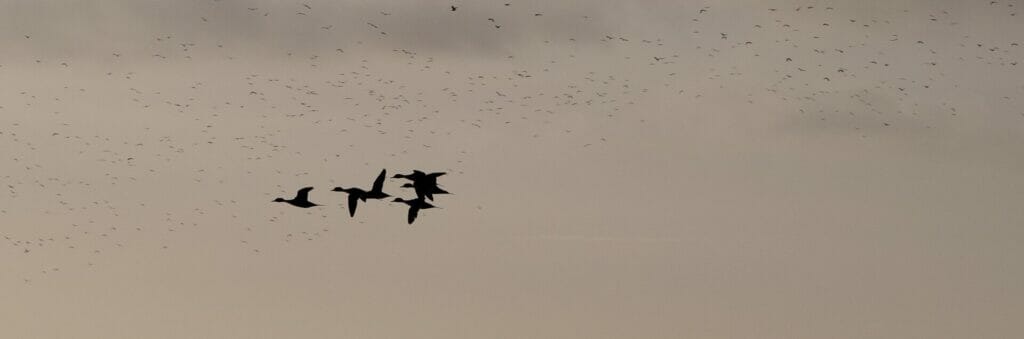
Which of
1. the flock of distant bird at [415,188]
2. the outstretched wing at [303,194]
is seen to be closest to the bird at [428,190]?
the flock of distant bird at [415,188]

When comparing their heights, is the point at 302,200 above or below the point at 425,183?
below

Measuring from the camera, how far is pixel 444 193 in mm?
81875

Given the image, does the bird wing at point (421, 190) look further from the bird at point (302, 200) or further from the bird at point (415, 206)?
the bird at point (302, 200)

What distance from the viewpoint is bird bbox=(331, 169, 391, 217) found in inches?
3327

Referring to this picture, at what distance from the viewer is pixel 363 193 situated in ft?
280

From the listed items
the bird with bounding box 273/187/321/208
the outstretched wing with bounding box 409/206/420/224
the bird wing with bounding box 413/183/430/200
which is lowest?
the bird with bounding box 273/187/321/208

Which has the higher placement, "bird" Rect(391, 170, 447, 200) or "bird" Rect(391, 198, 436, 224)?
"bird" Rect(391, 170, 447, 200)

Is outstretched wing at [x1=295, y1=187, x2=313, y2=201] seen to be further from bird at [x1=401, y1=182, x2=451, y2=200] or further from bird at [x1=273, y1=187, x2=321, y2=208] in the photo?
bird at [x1=401, y1=182, x2=451, y2=200]

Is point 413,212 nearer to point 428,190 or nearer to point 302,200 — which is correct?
point 428,190

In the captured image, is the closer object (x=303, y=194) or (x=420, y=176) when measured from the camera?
(x=420, y=176)

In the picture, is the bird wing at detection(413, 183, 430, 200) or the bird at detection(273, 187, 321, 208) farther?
the bird at detection(273, 187, 321, 208)

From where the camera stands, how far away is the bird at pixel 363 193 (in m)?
84.5

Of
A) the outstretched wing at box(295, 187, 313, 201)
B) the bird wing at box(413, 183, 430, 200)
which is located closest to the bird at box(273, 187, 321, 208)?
the outstretched wing at box(295, 187, 313, 201)

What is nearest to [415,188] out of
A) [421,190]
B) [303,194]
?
[421,190]
